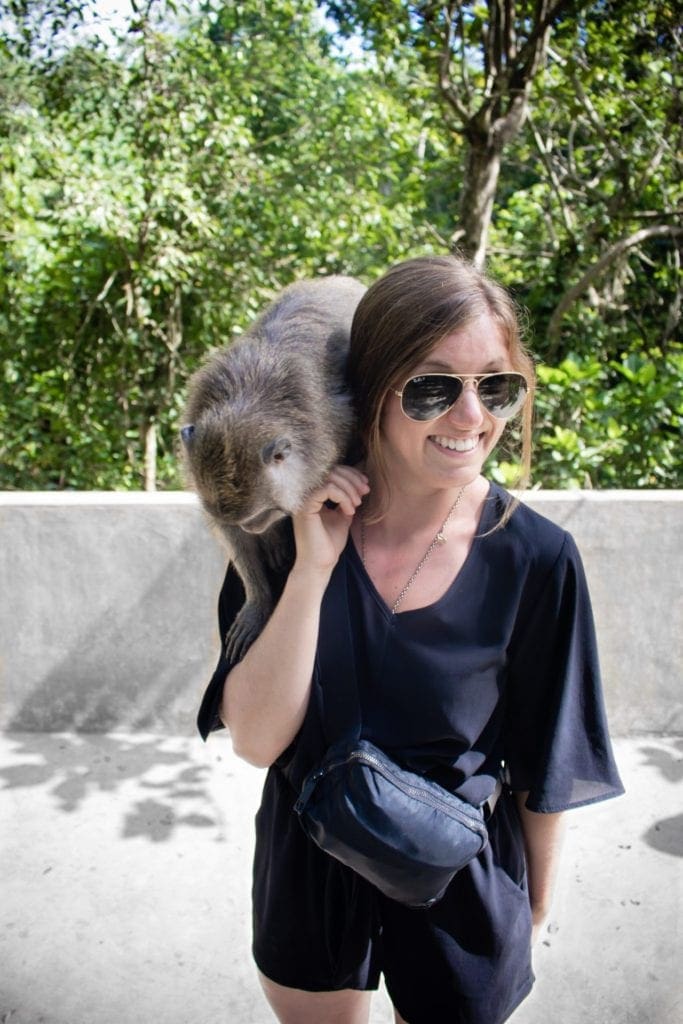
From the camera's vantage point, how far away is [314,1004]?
148 cm

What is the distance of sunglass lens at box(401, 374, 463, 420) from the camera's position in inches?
50.2

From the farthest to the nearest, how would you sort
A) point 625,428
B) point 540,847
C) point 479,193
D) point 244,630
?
1. point 479,193
2. point 625,428
3. point 244,630
4. point 540,847

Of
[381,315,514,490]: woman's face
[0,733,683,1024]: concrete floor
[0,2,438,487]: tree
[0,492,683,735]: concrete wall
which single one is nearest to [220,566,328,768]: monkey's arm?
[381,315,514,490]: woman's face

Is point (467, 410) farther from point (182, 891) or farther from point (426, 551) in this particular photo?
point (182, 891)

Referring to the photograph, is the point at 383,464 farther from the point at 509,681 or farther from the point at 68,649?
the point at 68,649

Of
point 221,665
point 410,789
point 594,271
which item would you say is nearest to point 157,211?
point 594,271

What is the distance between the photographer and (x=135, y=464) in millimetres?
6660

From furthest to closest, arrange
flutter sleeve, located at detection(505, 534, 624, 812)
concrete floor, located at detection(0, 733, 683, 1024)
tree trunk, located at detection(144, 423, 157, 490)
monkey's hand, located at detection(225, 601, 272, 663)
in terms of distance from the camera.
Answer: tree trunk, located at detection(144, 423, 157, 490), concrete floor, located at detection(0, 733, 683, 1024), monkey's hand, located at detection(225, 601, 272, 663), flutter sleeve, located at detection(505, 534, 624, 812)

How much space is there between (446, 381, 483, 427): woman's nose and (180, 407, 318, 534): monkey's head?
0.79m

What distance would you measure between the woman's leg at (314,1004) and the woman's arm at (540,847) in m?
0.32

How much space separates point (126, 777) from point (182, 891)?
2.29 feet

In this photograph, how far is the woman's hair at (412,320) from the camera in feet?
4.22

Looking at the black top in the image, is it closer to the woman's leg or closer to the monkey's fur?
the woman's leg

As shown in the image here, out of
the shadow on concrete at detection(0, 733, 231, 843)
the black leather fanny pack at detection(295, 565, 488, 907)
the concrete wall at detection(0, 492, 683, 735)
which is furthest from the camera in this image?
the concrete wall at detection(0, 492, 683, 735)
